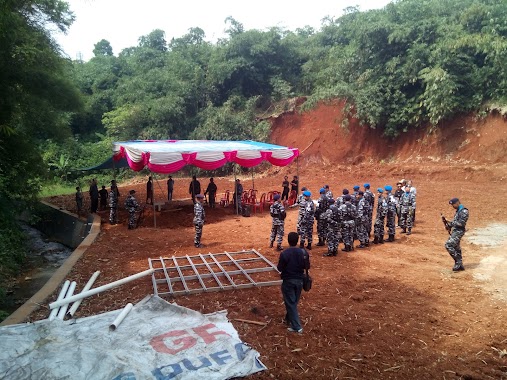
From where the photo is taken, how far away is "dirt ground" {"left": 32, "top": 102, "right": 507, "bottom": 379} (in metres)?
5.27

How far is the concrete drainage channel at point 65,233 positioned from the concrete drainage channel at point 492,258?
856 centimetres

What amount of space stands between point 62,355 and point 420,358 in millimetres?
4701

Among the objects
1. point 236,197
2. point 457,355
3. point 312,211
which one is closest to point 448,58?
point 236,197

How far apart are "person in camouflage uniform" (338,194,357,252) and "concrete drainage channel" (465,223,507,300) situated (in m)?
2.96

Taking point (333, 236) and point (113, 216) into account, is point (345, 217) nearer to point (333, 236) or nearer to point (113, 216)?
point (333, 236)

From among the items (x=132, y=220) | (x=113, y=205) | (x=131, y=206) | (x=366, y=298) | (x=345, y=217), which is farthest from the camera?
(x=113, y=205)

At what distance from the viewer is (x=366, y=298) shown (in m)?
7.24

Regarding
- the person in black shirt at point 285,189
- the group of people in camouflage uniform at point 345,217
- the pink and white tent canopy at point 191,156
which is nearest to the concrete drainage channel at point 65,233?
the pink and white tent canopy at point 191,156

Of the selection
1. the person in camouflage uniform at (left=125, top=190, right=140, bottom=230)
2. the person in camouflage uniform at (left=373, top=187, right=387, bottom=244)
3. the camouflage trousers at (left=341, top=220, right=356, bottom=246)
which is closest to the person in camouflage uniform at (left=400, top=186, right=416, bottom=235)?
the person in camouflage uniform at (left=373, top=187, right=387, bottom=244)

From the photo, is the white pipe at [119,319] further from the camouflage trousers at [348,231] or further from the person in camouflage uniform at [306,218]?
the camouflage trousers at [348,231]

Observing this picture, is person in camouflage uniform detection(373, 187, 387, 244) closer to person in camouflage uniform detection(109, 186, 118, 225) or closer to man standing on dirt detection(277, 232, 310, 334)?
man standing on dirt detection(277, 232, 310, 334)

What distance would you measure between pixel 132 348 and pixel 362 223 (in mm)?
7343

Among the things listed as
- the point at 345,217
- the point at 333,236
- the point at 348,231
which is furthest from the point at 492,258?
the point at 333,236

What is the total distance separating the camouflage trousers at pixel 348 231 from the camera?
10.4 meters
